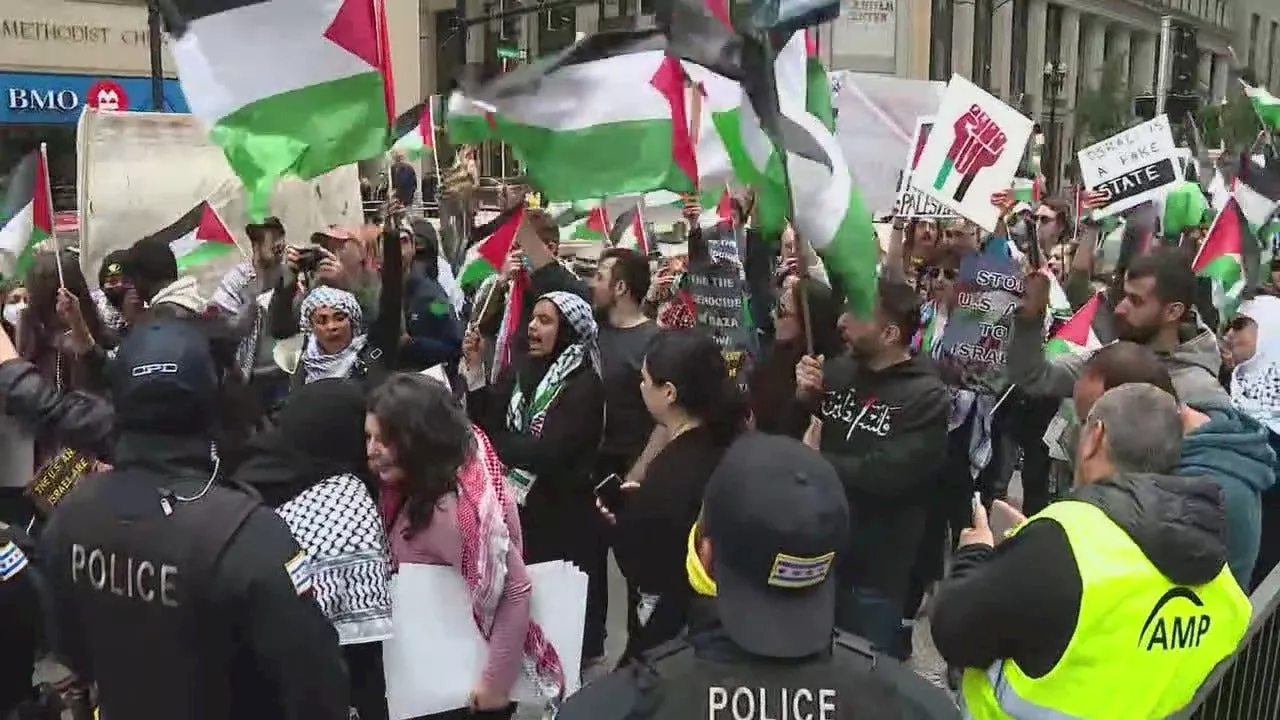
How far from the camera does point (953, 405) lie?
6.01 meters

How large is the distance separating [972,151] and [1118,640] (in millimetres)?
4266

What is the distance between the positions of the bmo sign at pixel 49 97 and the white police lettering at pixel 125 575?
19.3 metres

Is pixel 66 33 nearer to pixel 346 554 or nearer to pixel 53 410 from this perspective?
pixel 53 410

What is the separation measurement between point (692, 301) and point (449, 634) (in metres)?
3.11

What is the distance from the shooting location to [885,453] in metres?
4.28

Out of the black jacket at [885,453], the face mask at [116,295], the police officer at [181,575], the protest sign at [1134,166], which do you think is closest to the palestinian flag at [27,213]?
the face mask at [116,295]

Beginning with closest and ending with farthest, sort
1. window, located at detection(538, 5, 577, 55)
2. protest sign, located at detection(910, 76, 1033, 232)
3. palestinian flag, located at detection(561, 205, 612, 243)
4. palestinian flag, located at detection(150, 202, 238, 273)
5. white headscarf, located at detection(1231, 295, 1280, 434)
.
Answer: white headscarf, located at detection(1231, 295, 1280, 434) < palestinian flag, located at detection(150, 202, 238, 273) < protest sign, located at detection(910, 76, 1033, 232) < palestinian flag, located at detection(561, 205, 612, 243) < window, located at detection(538, 5, 577, 55)

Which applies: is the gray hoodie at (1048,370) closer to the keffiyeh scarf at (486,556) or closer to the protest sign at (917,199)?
the protest sign at (917,199)

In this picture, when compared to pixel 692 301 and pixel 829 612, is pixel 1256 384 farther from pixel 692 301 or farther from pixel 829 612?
pixel 829 612

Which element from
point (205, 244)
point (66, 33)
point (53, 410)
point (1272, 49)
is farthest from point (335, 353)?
point (1272, 49)

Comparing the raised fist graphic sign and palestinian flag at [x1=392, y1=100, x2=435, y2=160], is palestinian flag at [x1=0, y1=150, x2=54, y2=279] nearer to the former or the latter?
palestinian flag at [x1=392, y1=100, x2=435, y2=160]

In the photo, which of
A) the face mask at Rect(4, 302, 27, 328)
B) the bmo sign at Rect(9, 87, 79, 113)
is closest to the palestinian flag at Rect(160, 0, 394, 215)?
the face mask at Rect(4, 302, 27, 328)

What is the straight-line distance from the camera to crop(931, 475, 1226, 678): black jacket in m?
2.50

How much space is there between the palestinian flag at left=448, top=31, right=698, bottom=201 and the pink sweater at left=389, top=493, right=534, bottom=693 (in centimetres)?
203
